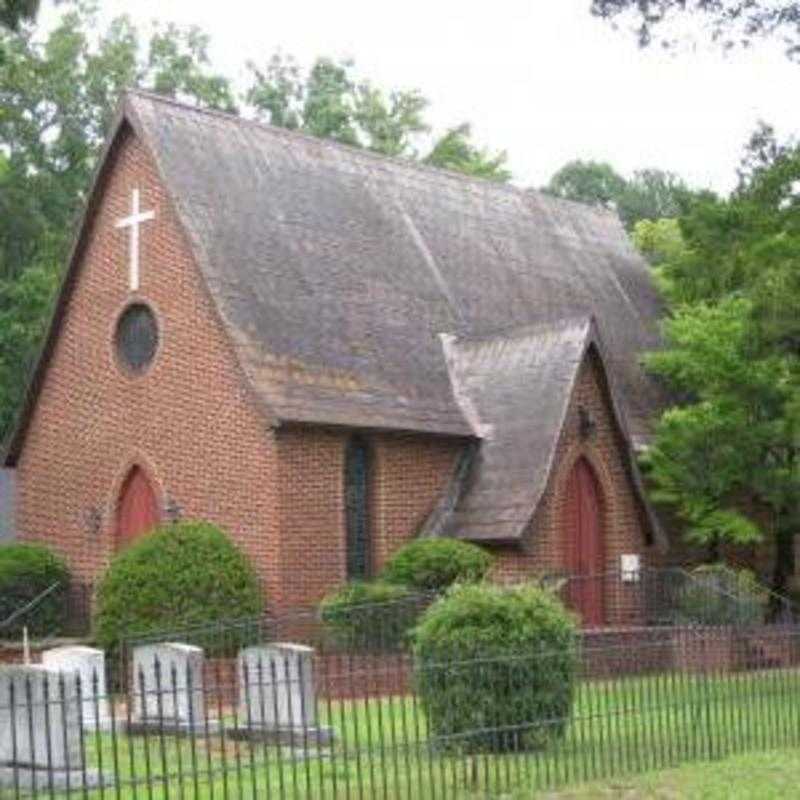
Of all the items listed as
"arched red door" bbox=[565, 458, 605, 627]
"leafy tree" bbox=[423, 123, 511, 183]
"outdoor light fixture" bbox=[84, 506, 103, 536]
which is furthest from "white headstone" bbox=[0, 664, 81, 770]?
"leafy tree" bbox=[423, 123, 511, 183]

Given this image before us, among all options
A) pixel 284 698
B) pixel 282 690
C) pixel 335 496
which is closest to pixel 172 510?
pixel 335 496

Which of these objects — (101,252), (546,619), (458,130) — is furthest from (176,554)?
(458,130)

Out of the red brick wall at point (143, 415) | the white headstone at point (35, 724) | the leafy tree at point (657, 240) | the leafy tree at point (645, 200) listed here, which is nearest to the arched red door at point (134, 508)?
the red brick wall at point (143, 415)

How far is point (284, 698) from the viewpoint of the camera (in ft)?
53.5

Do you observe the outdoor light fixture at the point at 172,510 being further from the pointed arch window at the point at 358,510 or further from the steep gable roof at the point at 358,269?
the steep gable roof at the point at 358,269

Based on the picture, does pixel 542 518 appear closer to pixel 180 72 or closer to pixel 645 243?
pixel 645 243

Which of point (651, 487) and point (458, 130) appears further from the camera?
point (458, 130)

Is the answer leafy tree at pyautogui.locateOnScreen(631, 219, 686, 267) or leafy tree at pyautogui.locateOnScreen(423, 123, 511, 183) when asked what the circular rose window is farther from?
leafy tree at pyautogui.locateOnScreen(423, 123, 511, 183)

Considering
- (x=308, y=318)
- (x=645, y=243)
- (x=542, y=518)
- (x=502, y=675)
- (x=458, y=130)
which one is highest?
(x=458, y=130)

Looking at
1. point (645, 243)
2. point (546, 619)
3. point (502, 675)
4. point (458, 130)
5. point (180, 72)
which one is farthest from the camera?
point (458, 130)

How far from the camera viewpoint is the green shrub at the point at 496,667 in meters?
14.0

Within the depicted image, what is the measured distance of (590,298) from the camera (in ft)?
110

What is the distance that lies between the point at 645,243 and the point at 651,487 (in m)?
14.1

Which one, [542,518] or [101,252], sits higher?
[101,252]
